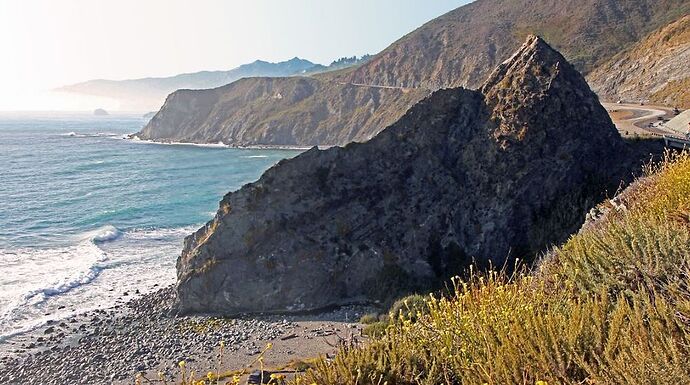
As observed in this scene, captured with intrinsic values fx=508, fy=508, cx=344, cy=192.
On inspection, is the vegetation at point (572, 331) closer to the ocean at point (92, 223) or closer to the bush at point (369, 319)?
the bush at point (369, 319)

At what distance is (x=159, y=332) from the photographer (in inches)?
877

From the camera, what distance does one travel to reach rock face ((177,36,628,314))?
23703 millimetres

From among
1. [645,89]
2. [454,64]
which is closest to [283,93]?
[454,64]

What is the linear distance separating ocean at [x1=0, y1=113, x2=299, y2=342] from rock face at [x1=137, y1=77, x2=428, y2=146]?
3708cm

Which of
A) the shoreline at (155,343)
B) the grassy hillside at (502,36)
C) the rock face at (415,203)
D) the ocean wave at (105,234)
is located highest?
the grassy hillside at (502,36)

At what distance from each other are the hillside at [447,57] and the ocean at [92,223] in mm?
41275

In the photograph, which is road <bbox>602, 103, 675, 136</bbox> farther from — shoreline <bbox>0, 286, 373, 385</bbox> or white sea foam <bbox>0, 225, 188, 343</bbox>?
white sea foam <bbox>0, 225, 188, 343</bbox>

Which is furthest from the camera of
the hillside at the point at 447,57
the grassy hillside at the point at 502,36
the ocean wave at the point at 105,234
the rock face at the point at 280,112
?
the rock face at the point at 280,112

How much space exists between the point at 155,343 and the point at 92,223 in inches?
1055

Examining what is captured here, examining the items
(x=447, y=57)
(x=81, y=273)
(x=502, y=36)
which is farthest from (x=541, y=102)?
(x=502, y=36)

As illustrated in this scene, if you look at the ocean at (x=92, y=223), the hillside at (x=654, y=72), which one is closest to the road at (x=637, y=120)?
the hillside at (x=654, y=72)

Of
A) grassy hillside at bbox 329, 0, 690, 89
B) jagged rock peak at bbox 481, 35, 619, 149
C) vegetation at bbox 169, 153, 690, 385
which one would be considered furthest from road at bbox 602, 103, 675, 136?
grassy hillside at bbox 329, 0, 690, 89

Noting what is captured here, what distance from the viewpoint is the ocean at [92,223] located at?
2781 cm

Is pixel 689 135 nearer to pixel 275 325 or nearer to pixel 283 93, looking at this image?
pixel 275 325
